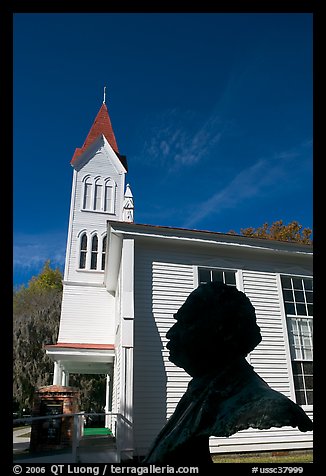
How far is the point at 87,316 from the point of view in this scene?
15.6m

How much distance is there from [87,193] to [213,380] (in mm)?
17350

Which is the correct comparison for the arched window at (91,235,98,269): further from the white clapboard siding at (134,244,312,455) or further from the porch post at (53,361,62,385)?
the white clapboard siding at (134,244,312,455)

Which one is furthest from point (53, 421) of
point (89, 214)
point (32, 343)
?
point (32, 343)

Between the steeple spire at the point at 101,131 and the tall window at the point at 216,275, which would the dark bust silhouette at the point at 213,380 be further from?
the steeple spire at the point at 101,131

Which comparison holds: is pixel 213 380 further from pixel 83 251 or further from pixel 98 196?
pixel 98 196

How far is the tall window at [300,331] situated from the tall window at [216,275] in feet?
5.81

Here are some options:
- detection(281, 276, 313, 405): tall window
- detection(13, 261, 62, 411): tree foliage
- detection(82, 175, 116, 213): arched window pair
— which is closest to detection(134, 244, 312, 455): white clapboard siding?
detection(281, 276, 313, 405): tall window

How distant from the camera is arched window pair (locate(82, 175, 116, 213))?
62.8 feet

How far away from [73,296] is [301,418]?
14.8 metres

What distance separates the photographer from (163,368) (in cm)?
910

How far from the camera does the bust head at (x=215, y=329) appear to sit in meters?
2.87

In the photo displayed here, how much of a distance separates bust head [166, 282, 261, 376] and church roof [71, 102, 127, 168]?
19.2 metres

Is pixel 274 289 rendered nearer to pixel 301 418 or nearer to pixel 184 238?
pixel 184 238
